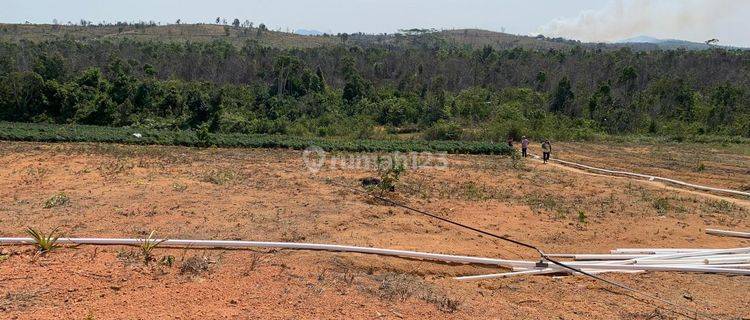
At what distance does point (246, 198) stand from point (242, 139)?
14.7m

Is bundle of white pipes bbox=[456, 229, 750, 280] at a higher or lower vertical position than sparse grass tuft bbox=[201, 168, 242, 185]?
higher

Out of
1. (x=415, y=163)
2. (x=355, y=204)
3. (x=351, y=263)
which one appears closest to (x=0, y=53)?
(x=415, y=163)

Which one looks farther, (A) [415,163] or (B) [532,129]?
(B) [532,129]

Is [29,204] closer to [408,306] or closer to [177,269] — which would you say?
[177,269]

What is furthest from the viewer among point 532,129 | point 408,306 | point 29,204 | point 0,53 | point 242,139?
point 0,53

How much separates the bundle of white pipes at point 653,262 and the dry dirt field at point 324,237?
17 cm

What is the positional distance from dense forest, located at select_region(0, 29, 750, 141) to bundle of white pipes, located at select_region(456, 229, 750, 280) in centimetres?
1933

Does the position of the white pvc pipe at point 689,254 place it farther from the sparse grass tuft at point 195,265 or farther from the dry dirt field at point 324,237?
the sparse grass tuft at point 195,265

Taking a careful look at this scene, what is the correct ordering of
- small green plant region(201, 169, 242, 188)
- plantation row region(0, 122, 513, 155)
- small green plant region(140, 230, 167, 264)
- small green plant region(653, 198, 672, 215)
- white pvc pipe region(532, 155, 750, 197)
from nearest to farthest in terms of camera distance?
small green plant region(140, 230, 167, 264) < small green plant region(653, 198, 672, 215) < small green plant region(201, 169, 242, 188) < white pvc pipe region(532, 155, 750, 197) < plantation row region(0, 122, 513, 155)

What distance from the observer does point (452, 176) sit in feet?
45.7

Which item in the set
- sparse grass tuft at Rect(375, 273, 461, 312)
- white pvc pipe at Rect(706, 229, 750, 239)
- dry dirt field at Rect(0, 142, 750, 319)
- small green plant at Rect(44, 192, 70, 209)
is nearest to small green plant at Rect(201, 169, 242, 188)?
dry dirt field at Rect(0, 142, 750, 319)

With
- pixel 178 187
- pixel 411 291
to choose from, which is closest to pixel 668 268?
pixel 411 291

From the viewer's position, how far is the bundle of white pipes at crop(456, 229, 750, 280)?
20.8ft

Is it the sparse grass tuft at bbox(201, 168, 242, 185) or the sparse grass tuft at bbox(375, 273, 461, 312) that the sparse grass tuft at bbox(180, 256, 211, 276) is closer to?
the sparse grass tuft at bbox(375, 273, 461, 312)
